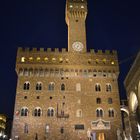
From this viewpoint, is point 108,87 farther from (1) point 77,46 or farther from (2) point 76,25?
(2) point 76,25

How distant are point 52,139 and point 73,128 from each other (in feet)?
11.1

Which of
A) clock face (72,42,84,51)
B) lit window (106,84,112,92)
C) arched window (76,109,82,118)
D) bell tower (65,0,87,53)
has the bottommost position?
arched window (76,109,82,118)

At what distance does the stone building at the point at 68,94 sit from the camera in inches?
1286

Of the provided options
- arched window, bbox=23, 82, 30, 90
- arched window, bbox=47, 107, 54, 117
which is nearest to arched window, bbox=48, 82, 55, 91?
arched window, bbox=47, 107, 54, 117

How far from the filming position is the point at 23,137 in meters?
31.8

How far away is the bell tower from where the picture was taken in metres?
38.6

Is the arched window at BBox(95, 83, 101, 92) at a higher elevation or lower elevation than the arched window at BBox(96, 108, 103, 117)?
higher

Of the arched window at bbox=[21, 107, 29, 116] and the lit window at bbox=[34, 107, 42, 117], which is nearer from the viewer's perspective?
the arched window at bbox=[21, 107, 29, 116]

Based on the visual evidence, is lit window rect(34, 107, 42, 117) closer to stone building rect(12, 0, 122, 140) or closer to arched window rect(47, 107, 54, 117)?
stone building rect(12, 0, 122, 140)

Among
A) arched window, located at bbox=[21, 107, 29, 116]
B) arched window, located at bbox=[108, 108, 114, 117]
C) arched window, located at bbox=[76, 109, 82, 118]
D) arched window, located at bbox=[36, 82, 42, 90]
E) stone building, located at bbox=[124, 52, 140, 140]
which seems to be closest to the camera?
stone building, located at bbox=[124, 52, 140, 140]

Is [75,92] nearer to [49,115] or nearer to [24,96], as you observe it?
[49,115]

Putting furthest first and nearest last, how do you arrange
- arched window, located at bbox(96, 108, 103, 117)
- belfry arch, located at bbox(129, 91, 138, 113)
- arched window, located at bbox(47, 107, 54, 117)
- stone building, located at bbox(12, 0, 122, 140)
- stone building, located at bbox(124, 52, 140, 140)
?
arched window, located at bbox(96, 108, 103, 117) < arched window, located at bbox(47, 107, 54, 117) < stone building, located at bbox(12, 0, 122, 140) < belfry arch, located at bbox(129, 91, 138, 113) < stone building, located at bbox(124, 52, 140, 140)

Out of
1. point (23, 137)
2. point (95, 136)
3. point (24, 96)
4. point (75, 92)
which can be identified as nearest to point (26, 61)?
point (24, 96)

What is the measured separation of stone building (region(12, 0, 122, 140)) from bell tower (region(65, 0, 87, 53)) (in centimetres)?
17
